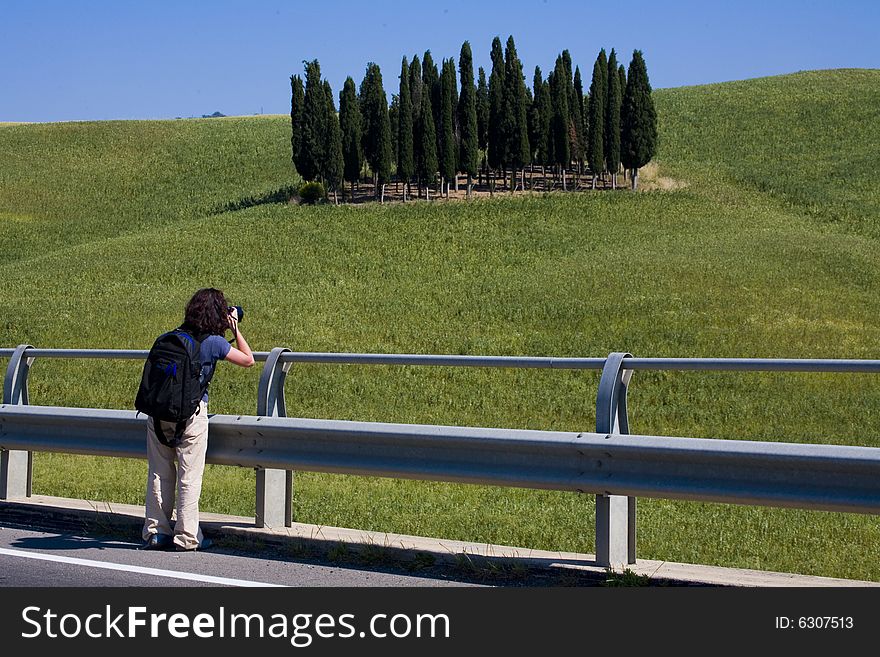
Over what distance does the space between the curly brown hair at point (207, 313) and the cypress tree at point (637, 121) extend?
204 ft

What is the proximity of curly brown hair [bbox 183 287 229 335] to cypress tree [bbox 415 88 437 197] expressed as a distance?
59.3 m

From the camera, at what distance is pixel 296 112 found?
70.1 meters

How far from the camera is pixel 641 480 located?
674 centimetres

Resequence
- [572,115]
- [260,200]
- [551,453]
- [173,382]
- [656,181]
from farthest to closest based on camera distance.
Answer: [572,115] → [656,181] → [260,200] → [173,382] → [551,453]

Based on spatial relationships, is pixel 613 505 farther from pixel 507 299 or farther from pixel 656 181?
pixel 656 181

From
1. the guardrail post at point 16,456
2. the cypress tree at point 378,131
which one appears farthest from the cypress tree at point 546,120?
the guardrail post at point 16,456

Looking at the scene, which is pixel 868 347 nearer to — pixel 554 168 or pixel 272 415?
pixel 272 415

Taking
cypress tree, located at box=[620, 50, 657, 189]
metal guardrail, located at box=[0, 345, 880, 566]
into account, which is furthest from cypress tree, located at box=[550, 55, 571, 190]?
metal guardrail, located at box=[0, 345, 880, 566]

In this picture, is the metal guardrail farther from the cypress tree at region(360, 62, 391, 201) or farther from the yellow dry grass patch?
the yellow dry grass patch

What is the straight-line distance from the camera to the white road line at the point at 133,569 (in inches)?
266

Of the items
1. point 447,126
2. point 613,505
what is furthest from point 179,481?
point 447,126

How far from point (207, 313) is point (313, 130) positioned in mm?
62346

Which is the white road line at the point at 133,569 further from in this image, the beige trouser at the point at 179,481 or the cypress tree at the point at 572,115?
the cypress tree at the point at 572,115

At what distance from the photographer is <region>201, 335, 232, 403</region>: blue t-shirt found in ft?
26.5
